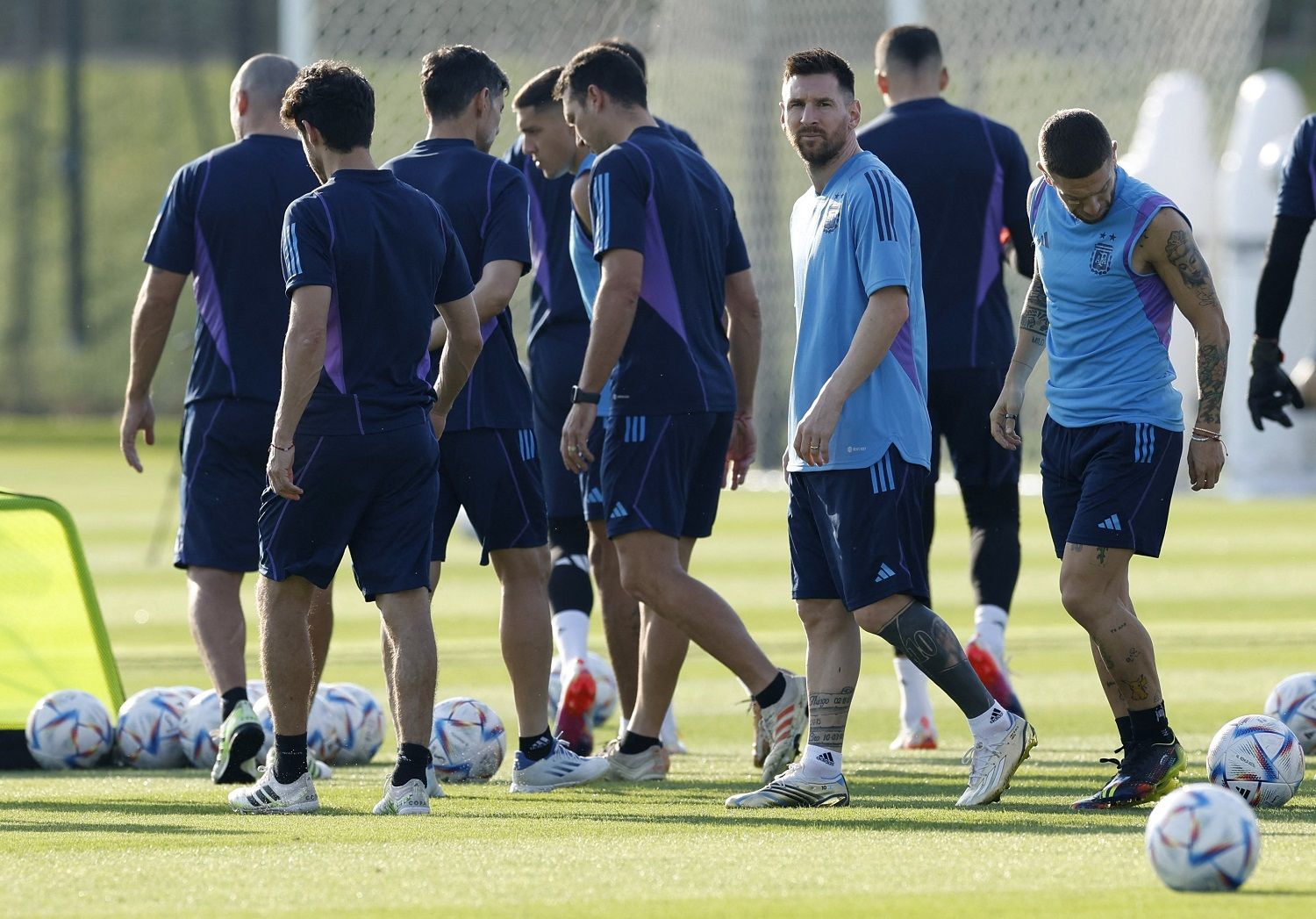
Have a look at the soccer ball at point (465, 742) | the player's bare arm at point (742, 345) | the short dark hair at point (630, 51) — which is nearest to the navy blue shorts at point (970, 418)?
the player's bare arm at point (742, 345)

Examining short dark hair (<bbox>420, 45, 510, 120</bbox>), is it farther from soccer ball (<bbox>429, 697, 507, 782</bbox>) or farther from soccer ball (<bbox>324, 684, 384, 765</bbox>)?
soccer ball (<bbox>324, 684, 384, 765</bbox>)

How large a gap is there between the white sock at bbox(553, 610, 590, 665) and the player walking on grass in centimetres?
206

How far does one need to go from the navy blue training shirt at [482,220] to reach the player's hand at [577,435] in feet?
0.91

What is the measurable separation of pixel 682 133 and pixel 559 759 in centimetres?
241

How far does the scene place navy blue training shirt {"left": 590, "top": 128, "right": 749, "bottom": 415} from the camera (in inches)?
272

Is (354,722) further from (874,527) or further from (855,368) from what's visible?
(855,368)

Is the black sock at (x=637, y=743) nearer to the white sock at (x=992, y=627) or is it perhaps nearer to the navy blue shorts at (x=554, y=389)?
the navy blue shorts at (x=554, y=389)

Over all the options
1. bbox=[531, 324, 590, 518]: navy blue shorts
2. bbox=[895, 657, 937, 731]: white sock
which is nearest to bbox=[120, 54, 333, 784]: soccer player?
bbox=[531, 324, 590, 518]: navy blue shorts

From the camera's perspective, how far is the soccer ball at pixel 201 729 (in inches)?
311

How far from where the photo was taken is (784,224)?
2756cm

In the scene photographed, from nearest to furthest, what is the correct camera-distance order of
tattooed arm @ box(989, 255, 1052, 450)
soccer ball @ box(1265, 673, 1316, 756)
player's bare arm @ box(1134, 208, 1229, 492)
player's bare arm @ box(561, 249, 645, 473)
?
1. player's bare arm @ box(1134, 208, 1229, 492)
2. tattooed arm @ box(989, 255, 1052, 450)
3. player's bare arm @ box(561, 249, 645, 473)
4. soccer ball @ box(1265, 673, 1316, 756)

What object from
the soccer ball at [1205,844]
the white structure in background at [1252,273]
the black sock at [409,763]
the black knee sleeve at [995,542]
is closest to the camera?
the soccer ball at [1205,844]

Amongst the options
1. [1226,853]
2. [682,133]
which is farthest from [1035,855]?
[682,133]

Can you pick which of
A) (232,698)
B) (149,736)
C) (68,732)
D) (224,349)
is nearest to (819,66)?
(224,349)
